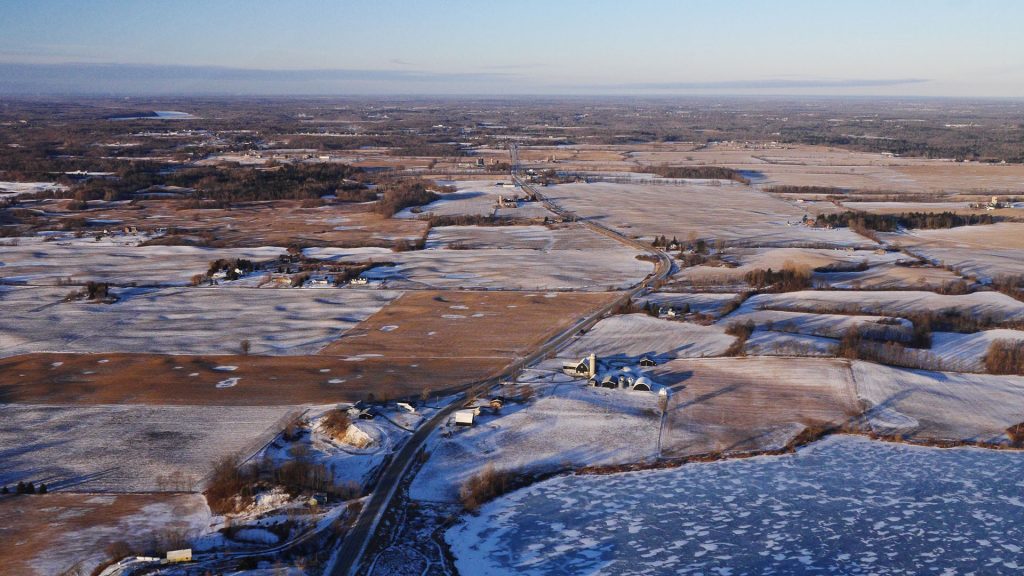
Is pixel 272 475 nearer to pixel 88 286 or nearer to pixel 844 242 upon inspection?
pixel 88 286

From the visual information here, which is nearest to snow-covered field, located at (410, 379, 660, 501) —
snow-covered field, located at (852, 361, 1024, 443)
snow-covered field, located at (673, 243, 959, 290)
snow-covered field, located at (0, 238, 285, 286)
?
snow-covered field, located at (852, 361, 1024, 443)

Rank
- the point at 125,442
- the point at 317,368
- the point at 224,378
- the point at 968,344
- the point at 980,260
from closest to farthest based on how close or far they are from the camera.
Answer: the point at 125,442
the point at 224,378
the point at 317,368
the point at 968,344
the point at 980,260

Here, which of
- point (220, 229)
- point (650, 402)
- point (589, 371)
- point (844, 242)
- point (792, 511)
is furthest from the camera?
point (220, 229)

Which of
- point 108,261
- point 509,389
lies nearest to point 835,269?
point 509,389

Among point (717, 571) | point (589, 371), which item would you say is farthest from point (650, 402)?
point (717, 571)

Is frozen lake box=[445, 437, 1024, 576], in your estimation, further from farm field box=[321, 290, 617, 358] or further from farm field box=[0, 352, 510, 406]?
farm field box=[321, 290, 617, 358]

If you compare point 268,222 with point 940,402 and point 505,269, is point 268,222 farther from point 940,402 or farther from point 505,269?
point 940,402
